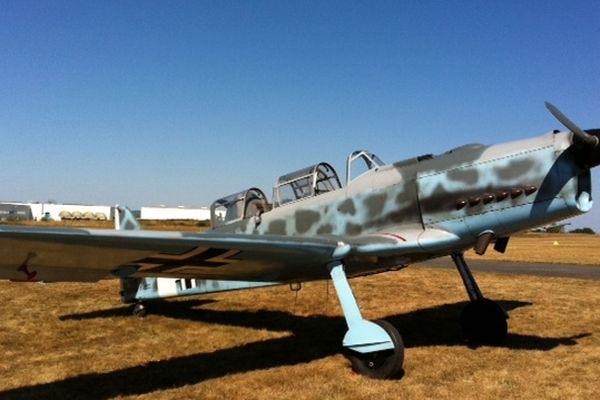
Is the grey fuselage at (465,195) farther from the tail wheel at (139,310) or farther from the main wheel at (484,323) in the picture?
the tail wheel at (139,310)

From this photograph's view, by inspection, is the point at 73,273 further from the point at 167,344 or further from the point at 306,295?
the point at 306,295

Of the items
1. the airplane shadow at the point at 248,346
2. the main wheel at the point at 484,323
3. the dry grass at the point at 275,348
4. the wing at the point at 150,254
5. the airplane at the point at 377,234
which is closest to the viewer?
the wing at the point at 150,254

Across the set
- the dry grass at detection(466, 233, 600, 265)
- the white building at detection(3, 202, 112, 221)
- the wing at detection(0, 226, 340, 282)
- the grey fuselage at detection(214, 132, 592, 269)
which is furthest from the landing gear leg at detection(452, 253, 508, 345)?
the white building at detection(3, 202, 112, 221)

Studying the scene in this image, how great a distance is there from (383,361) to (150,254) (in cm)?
281

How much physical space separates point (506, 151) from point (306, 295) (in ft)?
23.7

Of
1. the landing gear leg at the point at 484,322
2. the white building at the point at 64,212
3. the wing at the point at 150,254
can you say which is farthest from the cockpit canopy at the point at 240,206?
the white building at the point at 64,212

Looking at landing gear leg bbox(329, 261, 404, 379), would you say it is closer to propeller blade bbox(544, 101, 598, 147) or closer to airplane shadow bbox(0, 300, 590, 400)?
airplane shadow bbox(0, 300, 590, 400)

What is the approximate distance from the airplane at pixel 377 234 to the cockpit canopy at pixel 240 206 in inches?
36.3

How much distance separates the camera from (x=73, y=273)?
5.32 m

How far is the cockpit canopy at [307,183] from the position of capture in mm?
7707

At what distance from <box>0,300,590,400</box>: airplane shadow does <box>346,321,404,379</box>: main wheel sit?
42.8 inches

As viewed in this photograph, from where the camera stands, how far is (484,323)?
763cm

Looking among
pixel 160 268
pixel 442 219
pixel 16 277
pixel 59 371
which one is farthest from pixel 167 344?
pixel 442 219

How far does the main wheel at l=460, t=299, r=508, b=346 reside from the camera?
7.55 metres
